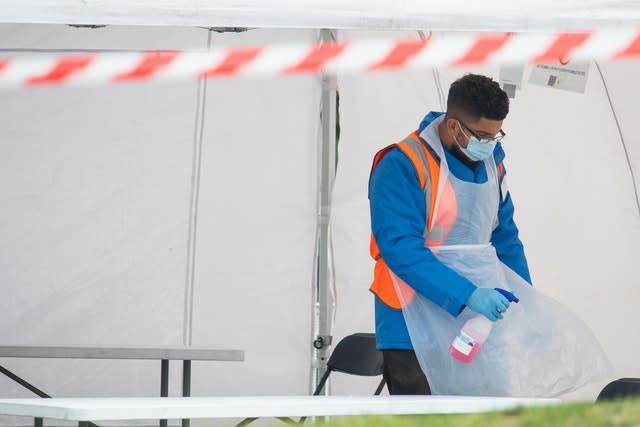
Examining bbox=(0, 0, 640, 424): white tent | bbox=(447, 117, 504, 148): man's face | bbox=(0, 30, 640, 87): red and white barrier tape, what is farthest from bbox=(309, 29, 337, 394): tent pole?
bbox=(0, 30, 640, 87): red and white barrier tape

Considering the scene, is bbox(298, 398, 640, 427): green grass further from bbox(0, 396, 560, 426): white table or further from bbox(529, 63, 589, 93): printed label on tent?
bbox(529, 63, 589, 93): printed label on tent

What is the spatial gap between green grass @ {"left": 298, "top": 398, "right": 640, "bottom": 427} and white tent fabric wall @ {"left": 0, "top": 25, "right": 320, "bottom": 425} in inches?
148

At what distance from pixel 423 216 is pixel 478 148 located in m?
0.25

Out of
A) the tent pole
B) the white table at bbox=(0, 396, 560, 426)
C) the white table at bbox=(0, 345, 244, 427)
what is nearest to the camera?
the white table at bbox=(0, 396, 560, 426)

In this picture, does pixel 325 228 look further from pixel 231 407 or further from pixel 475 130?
pixel 231 407

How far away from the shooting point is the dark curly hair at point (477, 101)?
3264 mm

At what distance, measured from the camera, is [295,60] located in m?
2.71

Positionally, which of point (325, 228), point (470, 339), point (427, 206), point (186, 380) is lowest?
point (186, 380)

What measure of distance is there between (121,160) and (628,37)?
9.85ft

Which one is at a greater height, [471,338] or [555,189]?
[555,189]

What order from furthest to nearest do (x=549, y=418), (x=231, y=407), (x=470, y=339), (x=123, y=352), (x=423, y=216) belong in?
1. (x=123, y=352)
2. (x=423, y=216)
3. (x=470, y=339)
4. (x=231, y=407)
5. (x=549, y=418)

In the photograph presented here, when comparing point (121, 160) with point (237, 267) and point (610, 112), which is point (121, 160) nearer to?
point (237, 267)

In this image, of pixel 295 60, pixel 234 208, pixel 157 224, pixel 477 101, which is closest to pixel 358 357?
pixel 234 208

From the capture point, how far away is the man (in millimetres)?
3072
